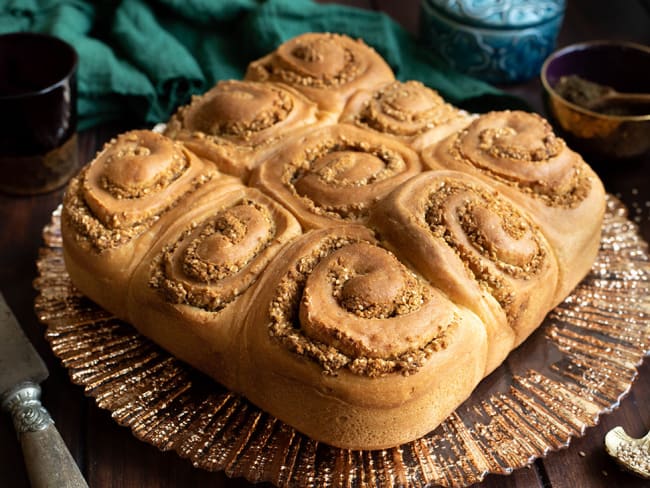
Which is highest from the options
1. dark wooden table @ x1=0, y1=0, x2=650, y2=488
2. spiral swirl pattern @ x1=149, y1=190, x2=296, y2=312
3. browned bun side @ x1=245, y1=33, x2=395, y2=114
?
browned bun side @ x1=245, y1=33, x2=395, y2=114

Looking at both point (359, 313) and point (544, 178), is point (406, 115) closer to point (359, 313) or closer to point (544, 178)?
point (544, 178)

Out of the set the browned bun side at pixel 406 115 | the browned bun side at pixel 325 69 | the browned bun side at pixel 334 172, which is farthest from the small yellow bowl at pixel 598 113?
the browned bun side at pixel 334 172

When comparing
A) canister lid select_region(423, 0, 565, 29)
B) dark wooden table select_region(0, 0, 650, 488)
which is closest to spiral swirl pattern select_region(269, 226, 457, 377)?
dark wooden table select_region(0, 0, 650, 488)

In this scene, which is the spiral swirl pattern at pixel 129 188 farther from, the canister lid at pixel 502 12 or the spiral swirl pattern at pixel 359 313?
the canister lid at pixel 502 12

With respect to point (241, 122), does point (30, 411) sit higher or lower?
lower

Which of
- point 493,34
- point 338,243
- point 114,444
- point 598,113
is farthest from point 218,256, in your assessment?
point 493,34

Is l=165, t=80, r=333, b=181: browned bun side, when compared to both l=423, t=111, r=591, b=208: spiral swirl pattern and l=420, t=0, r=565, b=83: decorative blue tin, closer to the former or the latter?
l=423, t=111, r=591, b=208: spiral swirl pattern
